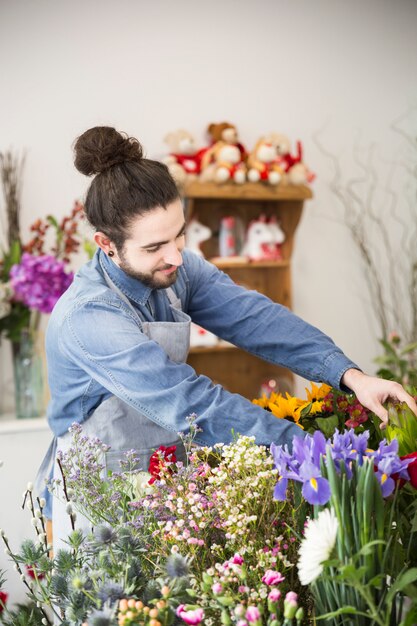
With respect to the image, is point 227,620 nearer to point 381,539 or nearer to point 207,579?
point 207,579

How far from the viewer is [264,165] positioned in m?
3.44

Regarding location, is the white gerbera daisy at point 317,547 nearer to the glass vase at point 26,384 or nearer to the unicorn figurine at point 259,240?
the glass vase at point 26,384

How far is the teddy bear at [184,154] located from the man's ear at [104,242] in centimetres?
177

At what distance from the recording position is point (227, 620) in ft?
2.40

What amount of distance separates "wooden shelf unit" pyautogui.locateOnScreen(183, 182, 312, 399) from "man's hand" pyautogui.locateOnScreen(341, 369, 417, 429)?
219 centimetres

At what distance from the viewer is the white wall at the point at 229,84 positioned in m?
3.35

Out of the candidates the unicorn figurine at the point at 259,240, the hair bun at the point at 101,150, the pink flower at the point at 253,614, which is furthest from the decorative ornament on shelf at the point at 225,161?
the pink flower at the point at 253,614

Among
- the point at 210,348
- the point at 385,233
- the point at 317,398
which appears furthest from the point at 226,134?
the point at 317,398

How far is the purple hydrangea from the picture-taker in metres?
2.92

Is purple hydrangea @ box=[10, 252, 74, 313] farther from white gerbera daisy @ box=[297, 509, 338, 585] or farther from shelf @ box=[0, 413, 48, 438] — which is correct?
white gerbera daisy @ box=[297, 509, 338, 585]

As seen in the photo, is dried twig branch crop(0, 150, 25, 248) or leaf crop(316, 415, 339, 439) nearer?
leaf crop(316, 415, 339, 439)

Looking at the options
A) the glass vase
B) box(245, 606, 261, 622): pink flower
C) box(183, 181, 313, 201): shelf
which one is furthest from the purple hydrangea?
box(245, 606, 261, 622): pink flower

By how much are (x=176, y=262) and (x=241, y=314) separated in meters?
0.28

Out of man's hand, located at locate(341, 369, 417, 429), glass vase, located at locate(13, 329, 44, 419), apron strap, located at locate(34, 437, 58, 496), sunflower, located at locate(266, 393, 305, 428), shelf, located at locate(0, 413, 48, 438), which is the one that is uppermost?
man's hand, located at locate(341, 369, 417, 429)
